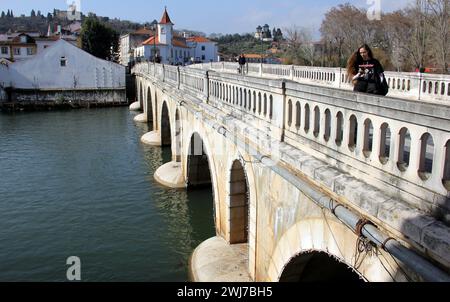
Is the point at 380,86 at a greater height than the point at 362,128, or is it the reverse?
the point at 380,86

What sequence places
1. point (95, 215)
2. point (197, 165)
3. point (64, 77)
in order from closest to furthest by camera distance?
1. point (95, 215)
2. point (197, 165)
3. point (64, 77)

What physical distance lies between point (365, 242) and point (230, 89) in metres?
7.26

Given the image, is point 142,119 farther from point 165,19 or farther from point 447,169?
point 165,19

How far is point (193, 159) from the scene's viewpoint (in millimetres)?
19891

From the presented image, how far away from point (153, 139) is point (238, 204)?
19.4m

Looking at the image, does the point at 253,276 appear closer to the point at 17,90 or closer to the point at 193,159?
the point at 193,159

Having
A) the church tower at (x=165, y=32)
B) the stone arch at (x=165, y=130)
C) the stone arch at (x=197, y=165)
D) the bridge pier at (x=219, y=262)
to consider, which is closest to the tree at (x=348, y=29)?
the stone arch at (x=165, y=130)

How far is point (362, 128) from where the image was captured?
5.43 metres

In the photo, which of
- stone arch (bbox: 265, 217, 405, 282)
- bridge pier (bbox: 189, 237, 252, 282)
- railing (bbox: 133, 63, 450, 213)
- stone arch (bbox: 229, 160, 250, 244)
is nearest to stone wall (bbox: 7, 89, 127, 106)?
bridge pier (bbox: 189, 237, 252, 282)

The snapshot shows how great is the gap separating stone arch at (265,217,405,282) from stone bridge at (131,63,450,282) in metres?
0.02

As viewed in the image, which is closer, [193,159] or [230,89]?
[230,89]

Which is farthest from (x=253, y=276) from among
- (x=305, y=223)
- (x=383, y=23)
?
(x=383, y=23)

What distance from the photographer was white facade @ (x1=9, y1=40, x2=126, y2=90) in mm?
56344

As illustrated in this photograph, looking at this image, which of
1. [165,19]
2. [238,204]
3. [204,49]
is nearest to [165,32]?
[165,19]
